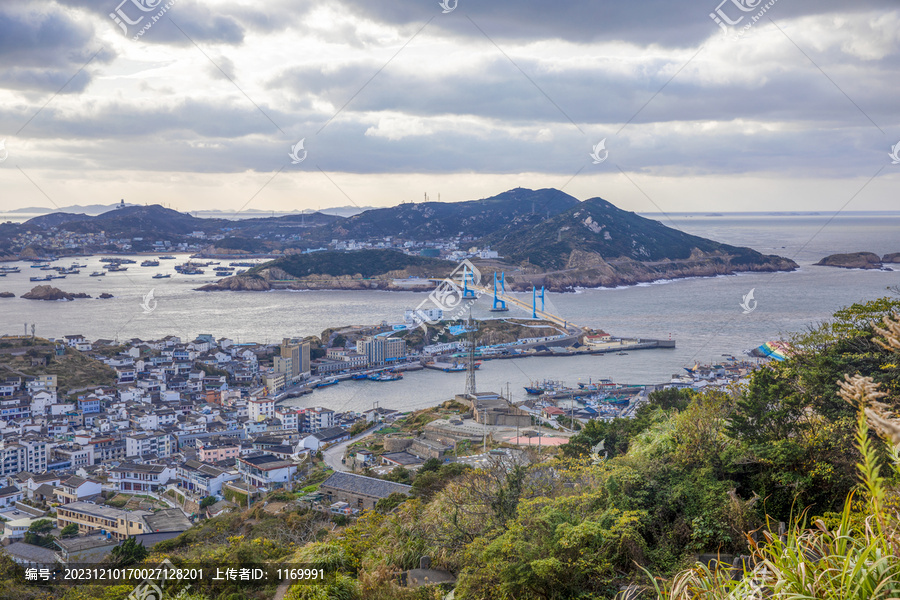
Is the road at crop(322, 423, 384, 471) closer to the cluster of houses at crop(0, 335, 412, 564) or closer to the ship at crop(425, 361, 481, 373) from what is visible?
the cluster of houses at crop(0, 335, 412, 564)

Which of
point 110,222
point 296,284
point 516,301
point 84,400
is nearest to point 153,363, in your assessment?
point 84,400

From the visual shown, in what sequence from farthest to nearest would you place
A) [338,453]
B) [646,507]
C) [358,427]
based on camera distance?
[358,427]
[338,453]
[646,507]

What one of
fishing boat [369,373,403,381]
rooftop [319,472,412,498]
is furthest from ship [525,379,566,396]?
rooftop [319,472,412,498]

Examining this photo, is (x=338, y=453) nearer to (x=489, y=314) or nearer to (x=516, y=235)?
(x=489, y=314)

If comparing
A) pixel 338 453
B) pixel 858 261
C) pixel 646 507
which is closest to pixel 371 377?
pixel 338 453

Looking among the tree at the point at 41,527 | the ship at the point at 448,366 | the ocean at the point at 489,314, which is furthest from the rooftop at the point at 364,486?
the ship at the point at 448,366

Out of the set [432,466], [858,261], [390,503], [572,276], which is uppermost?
[858,261]

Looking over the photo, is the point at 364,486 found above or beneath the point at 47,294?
beneath
